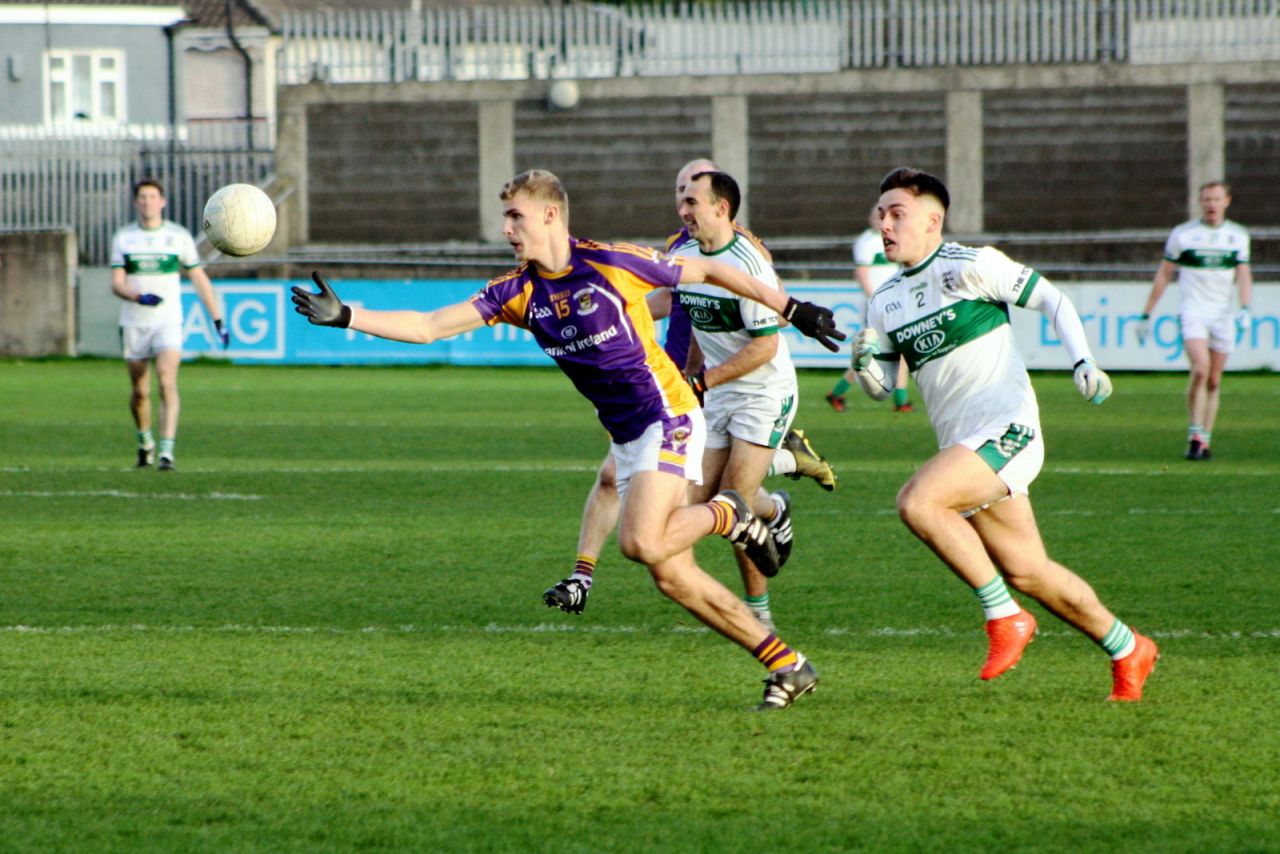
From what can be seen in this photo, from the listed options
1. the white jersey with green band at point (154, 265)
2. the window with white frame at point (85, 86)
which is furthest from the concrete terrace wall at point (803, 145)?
the window with white frame at point (85, 86)

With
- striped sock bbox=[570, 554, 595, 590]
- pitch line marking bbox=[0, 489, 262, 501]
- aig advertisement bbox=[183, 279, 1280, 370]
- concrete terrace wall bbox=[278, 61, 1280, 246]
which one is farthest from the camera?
concrete terrace wall bbox=[278, 61, 1280, 246]

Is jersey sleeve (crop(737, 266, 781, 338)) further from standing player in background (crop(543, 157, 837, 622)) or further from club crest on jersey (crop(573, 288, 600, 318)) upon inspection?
club crest on jersey (crop(573, 288, 600, 318))

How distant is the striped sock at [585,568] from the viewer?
25.3 ft

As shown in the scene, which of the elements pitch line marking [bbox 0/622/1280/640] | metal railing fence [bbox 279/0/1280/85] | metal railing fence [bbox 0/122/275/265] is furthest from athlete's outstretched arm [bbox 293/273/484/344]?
metal railing fence [bbox 0/122/275/265]

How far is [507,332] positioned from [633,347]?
1927 centimetres

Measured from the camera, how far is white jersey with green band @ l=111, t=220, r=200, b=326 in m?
14.1

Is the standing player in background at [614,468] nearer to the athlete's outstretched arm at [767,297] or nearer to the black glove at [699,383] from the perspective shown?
the black glove at [699,383]

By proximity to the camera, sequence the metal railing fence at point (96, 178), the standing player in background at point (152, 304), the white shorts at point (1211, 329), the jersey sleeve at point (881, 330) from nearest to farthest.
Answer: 1. the jersey sleeve at point (881, 330)
2. the standing player in background at point (152, 304)
3. the white shorts at point (1211, 329)
4. the metal railing fence at point (96, 178)

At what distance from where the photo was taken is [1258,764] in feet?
17.6

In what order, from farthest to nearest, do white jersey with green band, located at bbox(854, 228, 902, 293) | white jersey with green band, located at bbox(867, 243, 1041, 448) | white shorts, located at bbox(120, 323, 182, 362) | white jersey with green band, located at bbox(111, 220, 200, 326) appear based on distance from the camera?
white jersey with green band, located at bbox(854, 228, 902, 293), white jersey with green band, located at bbox(111, 220, 200, 326), white shorts, located at bbox(120, 323, 182, 362), white jersey with green band, located at bbox(867, 243, 1041, 448)

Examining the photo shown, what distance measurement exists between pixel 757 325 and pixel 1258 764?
10.3ft

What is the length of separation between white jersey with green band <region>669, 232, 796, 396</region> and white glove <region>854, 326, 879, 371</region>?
1.28 m

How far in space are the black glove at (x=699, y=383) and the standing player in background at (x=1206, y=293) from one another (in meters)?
7.26

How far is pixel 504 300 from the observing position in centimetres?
648
